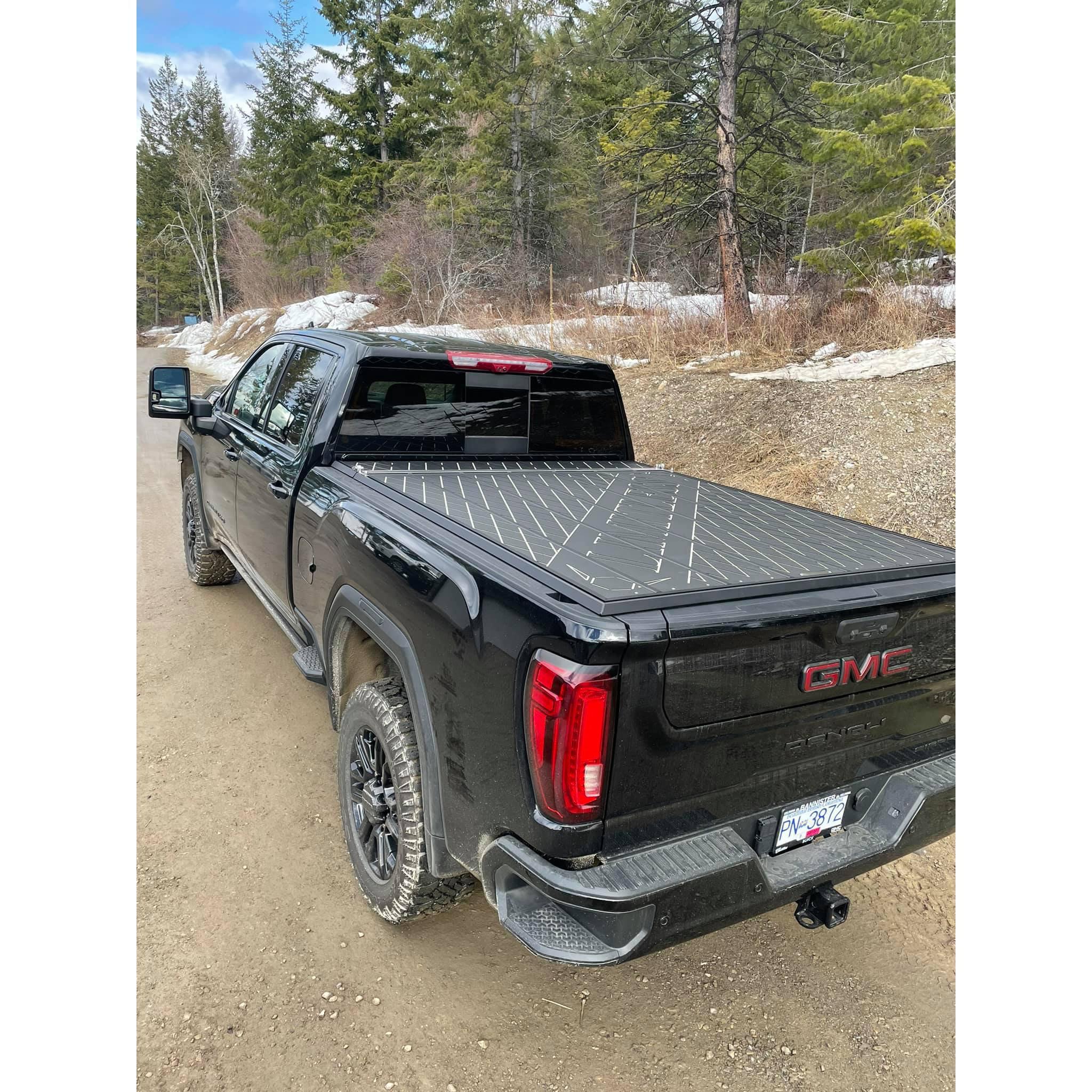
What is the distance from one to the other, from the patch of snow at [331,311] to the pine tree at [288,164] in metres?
3.73

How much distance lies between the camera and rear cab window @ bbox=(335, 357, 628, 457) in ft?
11.1

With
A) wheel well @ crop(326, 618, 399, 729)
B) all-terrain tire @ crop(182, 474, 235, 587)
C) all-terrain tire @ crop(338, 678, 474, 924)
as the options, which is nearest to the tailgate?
all-terrain tire @ crop(338, 678, 474, 924)

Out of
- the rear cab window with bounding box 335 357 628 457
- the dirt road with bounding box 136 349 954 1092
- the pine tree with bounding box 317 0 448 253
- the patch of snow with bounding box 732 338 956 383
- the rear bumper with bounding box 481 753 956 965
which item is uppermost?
the pine tree with bounding box 317 0 448 253

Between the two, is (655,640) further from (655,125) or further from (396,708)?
(655,125)

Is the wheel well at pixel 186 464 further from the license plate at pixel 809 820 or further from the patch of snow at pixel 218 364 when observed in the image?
the patch of snow at pixel 218 364

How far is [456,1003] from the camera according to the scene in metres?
2.27

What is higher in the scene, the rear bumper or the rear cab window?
the rear cab window

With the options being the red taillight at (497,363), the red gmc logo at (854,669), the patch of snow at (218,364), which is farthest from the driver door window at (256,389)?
the patch of snow at (218,364)

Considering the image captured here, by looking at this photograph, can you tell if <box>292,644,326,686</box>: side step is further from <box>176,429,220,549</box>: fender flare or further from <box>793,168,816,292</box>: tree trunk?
<box>793,168,816,292</box>: tree trunk

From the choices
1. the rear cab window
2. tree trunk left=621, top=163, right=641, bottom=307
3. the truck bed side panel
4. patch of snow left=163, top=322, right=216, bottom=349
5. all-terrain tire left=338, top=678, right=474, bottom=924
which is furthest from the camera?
patch of snow left=163, top=322, right=216, bottom=349

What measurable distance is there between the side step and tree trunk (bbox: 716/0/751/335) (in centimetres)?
1029

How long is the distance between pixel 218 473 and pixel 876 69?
34.8 feet

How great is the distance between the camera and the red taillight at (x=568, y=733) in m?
1.64

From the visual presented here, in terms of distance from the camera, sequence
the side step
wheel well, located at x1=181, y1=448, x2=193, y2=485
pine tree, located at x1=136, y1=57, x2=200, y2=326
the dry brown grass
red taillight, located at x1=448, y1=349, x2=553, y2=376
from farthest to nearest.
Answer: pine tree, located at x1=136, y1=57, x2=200, y2=326, the dry brown grass, wheel well, located at x1=181, y1=448, x2=193, y2=485, red taillight, located at x1=448, y1=349, x2=553, y2=376, the side step
